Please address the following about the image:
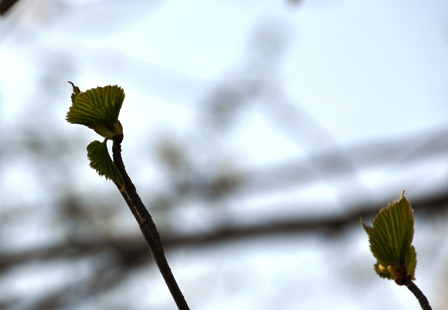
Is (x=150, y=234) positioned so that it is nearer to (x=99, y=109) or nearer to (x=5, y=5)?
(x=99, y=109)

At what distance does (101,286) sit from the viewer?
123 inches

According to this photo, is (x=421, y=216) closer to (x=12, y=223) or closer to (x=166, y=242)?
(x=166, y=242)

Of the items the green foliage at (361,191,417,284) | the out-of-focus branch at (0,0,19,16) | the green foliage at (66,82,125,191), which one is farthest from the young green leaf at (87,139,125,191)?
the out-of-focus branch at (0,0,19,16)

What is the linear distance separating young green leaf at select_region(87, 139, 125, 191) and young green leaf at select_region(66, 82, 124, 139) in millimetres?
21

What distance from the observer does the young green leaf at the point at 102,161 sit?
0.47 metres

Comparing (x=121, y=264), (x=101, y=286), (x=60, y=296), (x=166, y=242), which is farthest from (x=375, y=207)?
(x=60, y=296)

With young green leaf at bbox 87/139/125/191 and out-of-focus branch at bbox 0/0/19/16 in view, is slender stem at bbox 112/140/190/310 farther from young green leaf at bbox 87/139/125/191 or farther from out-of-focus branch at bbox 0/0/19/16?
out-of-focus branch at bbox 0/0/19/16

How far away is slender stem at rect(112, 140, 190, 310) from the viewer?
1.37 feet

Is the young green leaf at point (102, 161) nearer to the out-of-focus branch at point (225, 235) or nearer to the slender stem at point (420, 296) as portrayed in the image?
the slender stem at point (420, 296)

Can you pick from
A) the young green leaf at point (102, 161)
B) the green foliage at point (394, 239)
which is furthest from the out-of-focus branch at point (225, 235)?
the young green leaf at point (102, 161)

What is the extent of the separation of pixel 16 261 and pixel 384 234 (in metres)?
2.90

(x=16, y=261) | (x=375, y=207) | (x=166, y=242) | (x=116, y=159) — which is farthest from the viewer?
(x=16, y=261)

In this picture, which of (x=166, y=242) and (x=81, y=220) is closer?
(x=166, y=242)

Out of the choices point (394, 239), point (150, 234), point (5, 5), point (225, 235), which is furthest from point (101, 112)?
point (225, 235)
